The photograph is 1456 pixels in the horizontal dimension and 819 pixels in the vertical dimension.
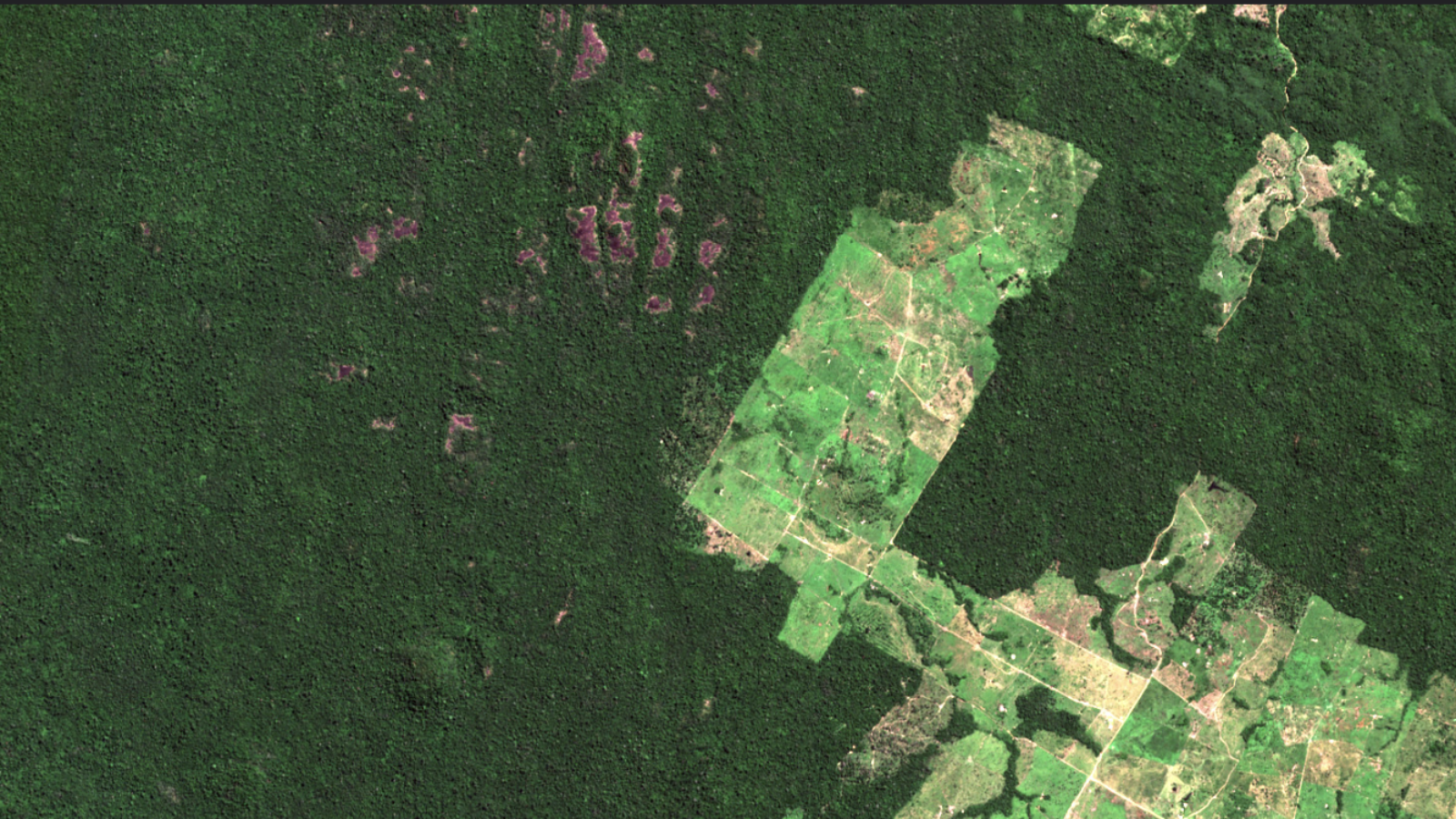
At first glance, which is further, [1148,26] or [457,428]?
[1148,26]

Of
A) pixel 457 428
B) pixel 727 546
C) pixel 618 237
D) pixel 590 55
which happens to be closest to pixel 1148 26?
pixel 590 55

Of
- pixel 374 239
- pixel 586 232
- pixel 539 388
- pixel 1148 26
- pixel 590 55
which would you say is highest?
pixel 1148 26

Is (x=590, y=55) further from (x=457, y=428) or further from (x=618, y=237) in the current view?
(x=457, y=428)

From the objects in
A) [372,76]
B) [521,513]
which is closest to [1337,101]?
[521,513]

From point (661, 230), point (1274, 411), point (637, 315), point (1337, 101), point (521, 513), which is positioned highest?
point (1337, 101)

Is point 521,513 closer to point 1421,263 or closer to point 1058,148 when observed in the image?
point 1058,148

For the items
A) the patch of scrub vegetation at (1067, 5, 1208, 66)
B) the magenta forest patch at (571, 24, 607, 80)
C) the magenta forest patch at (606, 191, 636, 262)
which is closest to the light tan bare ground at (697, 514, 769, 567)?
the magenta forest patch at (606, 191, 636, 262)

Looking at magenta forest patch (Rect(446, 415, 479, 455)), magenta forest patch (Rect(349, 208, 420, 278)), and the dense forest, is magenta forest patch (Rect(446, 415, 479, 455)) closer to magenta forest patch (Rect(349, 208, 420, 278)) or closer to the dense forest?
the dense forest
